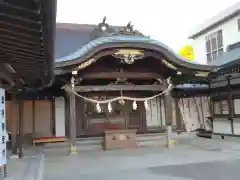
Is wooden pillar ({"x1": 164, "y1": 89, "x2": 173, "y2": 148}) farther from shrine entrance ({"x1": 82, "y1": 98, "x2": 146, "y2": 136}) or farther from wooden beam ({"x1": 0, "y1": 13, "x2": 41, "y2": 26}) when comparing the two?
wooden beam ({"x1": 0, "y1": 13, "x2": 41, "y2": 26})

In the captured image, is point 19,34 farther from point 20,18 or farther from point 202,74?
point 202,74

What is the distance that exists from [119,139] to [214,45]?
420 inches

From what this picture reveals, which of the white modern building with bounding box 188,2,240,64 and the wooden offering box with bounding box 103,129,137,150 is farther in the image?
the white modern building with bounding box 188,2,240,64

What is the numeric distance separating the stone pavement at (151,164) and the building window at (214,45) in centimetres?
861

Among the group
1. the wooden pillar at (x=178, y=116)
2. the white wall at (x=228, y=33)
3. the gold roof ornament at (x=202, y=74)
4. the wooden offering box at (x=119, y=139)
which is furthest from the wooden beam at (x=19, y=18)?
the white wall at (x=228, y=33)

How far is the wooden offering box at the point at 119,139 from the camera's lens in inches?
450

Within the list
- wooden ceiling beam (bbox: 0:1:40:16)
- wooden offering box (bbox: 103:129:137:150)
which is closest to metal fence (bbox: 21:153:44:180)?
wooden offering box (bbox: 103:129:137:150)

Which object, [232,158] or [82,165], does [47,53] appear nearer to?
[82,165]

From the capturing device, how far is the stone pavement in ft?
22.5

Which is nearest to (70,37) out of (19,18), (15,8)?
(19,18)

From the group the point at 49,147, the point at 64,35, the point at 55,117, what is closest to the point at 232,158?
the point at 49,147

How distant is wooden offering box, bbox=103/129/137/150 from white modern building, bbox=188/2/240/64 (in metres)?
6.30

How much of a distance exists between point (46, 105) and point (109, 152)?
4.38m

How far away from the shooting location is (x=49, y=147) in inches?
466
